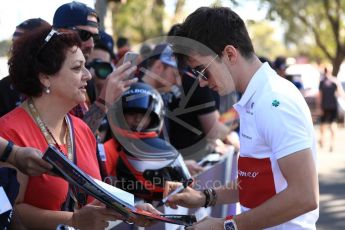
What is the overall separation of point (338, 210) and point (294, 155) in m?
7.00

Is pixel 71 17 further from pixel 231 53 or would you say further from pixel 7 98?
pixel 231 53

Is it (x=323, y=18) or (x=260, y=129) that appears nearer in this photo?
(x=260, y=129)

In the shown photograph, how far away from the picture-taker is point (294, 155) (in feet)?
8.05

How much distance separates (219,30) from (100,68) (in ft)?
6.96

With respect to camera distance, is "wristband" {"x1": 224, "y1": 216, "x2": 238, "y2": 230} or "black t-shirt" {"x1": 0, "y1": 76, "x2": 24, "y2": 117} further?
"black t-shirt" {"x1": 0, "y1": 76, "x2": 24, "y2": 117}

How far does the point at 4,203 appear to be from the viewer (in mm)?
2350

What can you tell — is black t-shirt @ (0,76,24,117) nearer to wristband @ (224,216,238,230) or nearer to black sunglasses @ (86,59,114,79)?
black sunglasses @ (86,59,114,79)

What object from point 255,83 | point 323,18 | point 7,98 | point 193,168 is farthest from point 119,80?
point 323,18

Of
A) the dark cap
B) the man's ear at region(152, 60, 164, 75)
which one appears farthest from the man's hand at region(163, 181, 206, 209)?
the man's ear at region(152, 60, 164, 75)

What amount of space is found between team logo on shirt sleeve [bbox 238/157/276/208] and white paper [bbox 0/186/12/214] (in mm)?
1069

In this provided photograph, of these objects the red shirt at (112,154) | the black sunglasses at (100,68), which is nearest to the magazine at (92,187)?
the red shirt at (112,154)

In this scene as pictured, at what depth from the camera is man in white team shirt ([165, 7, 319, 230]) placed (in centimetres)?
247

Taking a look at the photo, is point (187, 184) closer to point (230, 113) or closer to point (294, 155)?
point (294, 155)

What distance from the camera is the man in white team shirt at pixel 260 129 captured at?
2473 mm
